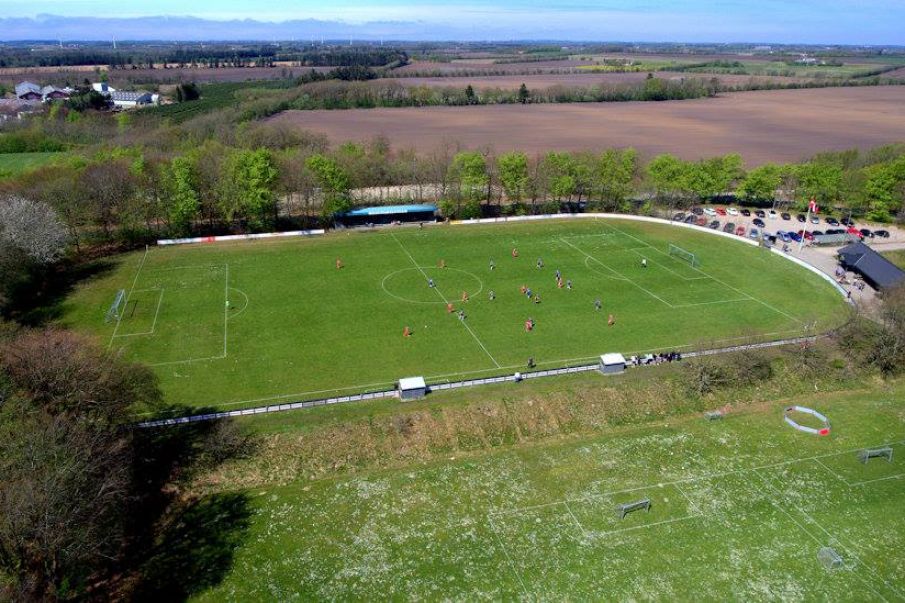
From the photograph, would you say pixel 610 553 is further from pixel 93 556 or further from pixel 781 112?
pixel 781 112

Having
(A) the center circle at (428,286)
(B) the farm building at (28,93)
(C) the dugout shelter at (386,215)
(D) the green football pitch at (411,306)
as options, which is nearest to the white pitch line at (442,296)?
(A) the center circle at (428,286)

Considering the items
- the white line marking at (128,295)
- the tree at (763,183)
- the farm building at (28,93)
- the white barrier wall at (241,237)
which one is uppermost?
the farm building at (28,93)

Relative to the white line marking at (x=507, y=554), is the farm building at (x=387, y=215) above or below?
above

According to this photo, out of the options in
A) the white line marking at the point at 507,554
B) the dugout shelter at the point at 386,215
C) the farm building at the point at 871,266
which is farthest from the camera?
the dugout shelter at the point at 386,215

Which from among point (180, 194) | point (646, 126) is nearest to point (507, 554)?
point (180, 194)

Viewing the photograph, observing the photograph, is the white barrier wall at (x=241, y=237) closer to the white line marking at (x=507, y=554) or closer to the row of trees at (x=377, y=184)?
the row of trees at (x=377, y=184)

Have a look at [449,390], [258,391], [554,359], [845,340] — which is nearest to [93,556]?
[258,391]

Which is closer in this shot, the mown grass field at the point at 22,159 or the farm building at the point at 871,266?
the farm building at the point at 871,266

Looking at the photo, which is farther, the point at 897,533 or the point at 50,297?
the point at 50,297
